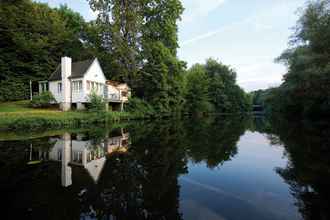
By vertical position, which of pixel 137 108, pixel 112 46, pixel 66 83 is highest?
pixel 112 46

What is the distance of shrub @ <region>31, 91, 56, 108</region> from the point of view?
22.6 m

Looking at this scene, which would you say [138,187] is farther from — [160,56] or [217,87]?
[217,87]

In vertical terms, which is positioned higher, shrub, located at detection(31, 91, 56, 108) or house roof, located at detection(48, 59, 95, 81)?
house roof, located at detection(48, 59, 95, 81)

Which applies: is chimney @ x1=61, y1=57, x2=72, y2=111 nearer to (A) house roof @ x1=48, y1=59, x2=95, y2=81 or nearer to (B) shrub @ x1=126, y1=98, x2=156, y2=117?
(A) house roof @ x1=48, y1=59, x2=95, y2=81

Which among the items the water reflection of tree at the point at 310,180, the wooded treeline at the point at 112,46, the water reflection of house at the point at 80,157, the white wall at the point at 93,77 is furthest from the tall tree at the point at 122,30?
the water reflection of tree at the point at 310,180

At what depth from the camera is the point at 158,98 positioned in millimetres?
29234

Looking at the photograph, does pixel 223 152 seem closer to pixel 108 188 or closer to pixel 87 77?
pixel 108 188

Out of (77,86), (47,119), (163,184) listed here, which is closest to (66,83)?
(77,86)

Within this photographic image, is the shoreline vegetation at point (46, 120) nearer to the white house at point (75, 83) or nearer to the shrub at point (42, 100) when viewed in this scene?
the shrub at point (42, 100)

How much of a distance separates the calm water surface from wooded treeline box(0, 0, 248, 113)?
803 inches

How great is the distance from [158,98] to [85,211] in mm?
25985

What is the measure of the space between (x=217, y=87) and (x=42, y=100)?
43668mm

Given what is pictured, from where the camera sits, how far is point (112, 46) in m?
28.2

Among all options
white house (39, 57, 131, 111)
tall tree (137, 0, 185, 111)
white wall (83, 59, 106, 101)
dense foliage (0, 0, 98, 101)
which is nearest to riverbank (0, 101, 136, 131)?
white house (39, 57, 131, 111)
